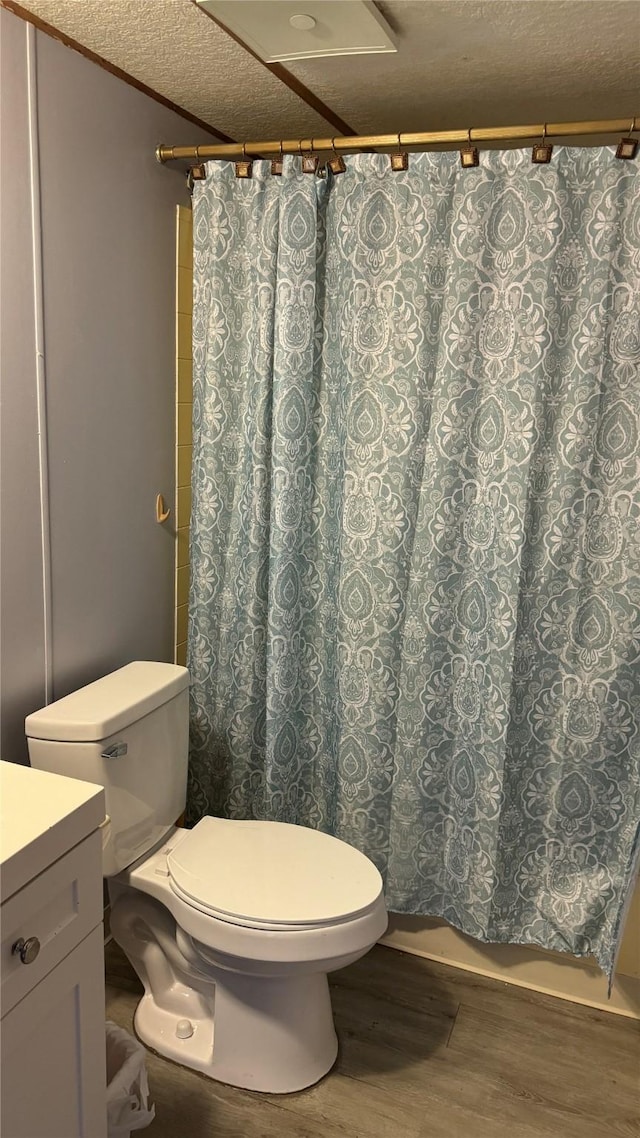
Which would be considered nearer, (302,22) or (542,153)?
(302,22)

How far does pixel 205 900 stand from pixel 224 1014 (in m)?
0.32

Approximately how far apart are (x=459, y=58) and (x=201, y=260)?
0.75 m

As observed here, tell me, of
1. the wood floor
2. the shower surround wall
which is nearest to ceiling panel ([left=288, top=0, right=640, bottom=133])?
the shower surround wall

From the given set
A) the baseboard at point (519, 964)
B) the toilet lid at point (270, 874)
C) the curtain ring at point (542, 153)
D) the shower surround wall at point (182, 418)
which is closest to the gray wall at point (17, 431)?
the toilet lid at point (270, 874)

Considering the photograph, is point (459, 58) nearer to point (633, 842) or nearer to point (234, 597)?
point (234, 597)

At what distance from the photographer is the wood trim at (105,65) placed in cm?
148

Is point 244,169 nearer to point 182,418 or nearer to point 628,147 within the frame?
point 182,418

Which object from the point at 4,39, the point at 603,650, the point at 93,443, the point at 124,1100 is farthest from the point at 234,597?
the point at 4,39

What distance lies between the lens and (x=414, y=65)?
62.2 inches

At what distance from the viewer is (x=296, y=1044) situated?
5.59 feet

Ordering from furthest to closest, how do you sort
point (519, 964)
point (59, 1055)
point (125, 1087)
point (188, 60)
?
point (519, 964)
point (188, 60)
point (125, 1087)
point (59, 1055)

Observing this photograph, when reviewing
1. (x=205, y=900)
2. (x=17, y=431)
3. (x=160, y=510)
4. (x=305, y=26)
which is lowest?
(x=205, y=900)

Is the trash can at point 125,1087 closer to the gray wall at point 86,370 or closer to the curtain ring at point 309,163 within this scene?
the gray wall at point 86,370

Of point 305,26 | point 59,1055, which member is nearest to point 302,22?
point 305,26
